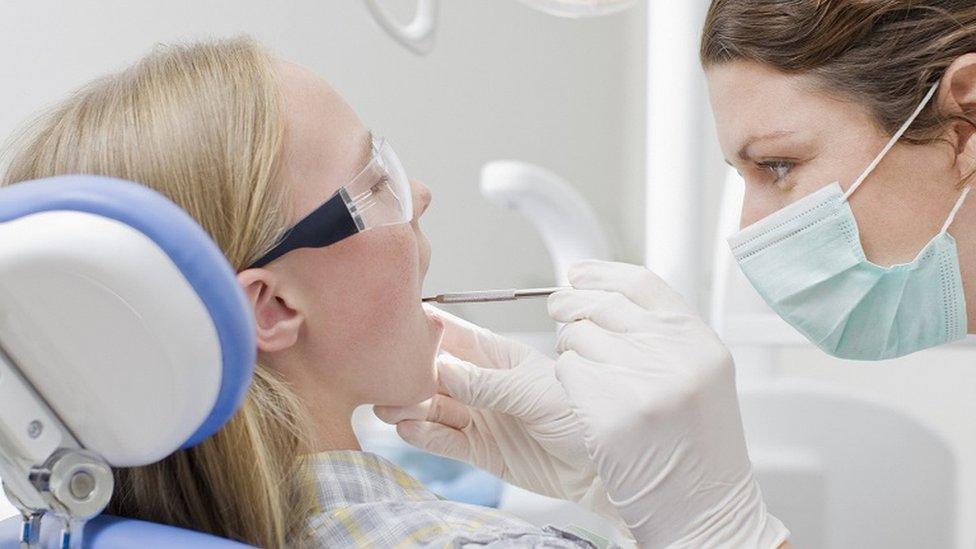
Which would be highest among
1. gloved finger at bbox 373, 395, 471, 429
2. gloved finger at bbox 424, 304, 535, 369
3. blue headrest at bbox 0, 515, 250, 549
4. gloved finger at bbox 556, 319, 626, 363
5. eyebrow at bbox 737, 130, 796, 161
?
eyebrow at bbox 737, 130, 796, 161

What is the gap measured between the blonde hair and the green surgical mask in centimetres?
66

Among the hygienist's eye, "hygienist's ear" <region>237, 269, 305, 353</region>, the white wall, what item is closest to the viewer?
"hygienist's ear" <region>237, 269, 305, 353</region>

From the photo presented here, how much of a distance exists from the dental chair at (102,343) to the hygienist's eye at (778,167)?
0.83 metres

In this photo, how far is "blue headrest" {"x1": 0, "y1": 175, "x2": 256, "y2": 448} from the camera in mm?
757

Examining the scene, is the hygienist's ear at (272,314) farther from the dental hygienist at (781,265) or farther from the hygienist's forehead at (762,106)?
the hygienist's forehead at (762,106)

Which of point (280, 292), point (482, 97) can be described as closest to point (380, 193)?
point (280, 292)

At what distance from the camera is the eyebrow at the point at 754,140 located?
133 cm

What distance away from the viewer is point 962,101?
1.26 meters

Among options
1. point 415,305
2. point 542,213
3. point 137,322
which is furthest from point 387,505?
point 542,213

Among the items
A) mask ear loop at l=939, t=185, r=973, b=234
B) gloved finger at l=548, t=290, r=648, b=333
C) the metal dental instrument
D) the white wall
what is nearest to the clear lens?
the metal dental instrument

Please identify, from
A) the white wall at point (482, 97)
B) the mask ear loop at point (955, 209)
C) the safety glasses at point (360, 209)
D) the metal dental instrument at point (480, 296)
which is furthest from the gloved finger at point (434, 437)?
the white wall at point (482, 97)

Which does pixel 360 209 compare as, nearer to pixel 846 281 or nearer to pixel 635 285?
pixel 635 285

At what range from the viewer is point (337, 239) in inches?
46.1

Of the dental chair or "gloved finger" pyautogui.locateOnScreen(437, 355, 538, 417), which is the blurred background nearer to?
"gloved finger" pyautogui.locateOnScreen(437, 355, 538, 417)
